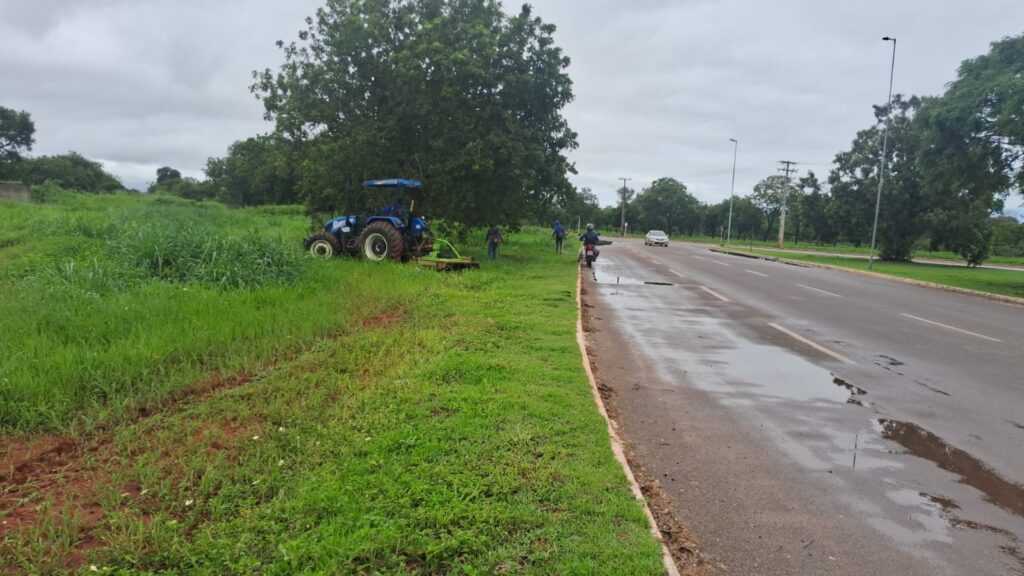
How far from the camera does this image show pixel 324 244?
16.5 m

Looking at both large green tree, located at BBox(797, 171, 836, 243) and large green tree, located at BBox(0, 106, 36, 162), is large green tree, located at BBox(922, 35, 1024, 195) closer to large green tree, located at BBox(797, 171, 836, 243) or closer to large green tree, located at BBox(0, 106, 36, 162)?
large green tree, located at BBox(797, 171, 836, 243)

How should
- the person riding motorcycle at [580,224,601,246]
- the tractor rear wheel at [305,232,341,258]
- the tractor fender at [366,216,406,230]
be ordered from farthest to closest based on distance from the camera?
the person riding motorcycle at [580,224,601,246] → the tractor rear wheel at [305,232,341,258] → the tractor fender at [366,216,406,230]

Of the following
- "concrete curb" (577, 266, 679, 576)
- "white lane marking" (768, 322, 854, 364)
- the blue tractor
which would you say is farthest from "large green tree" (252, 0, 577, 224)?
"concrete curb" (577, 266, 679, 576)

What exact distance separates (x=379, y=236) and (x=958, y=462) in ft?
44.4

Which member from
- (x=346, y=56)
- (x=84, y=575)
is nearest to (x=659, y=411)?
(x=84, y=575)

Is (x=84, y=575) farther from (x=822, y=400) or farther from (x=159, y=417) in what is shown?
(x=822, y=400)

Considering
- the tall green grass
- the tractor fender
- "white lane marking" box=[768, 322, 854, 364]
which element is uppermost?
the tractor fender

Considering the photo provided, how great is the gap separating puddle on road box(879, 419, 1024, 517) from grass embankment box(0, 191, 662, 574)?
278 cm

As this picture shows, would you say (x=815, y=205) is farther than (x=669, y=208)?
No

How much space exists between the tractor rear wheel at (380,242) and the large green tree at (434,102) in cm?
355

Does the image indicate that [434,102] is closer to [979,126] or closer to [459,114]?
[459,114]

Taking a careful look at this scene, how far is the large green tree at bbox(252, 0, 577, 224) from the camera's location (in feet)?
59.7

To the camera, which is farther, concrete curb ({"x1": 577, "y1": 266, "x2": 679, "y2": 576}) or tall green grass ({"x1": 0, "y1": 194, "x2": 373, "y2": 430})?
tall green grass ({"x1": 0, "y1": 194, "x2": 373, "y2": 430})

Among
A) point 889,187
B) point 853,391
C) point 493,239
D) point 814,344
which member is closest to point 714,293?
point 814,344
